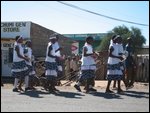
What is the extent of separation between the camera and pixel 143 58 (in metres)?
22.6

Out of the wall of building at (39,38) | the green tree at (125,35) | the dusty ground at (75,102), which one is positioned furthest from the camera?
the green tree at (125,35)

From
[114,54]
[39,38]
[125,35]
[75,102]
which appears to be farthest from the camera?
[125,35]

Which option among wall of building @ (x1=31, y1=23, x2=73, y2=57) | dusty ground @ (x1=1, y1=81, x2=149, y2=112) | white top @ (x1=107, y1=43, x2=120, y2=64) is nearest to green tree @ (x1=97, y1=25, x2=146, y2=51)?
wall of building @ (x1=31, y1=23, x2=73, y2=57)

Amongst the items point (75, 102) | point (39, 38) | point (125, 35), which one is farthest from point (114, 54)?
point (125, 35)

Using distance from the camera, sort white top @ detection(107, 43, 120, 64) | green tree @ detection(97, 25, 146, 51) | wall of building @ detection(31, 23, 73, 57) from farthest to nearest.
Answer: green tree @ detection(97, 25, 146, 51) → wall of building @ detection(31, 23, 73, 57) → white top @ detection(107, 43, 120, 64)

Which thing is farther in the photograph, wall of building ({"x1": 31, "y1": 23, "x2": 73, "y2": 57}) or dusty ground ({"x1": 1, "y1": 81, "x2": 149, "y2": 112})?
wall of building ({"x1": 31, "y1": 23, "x2": 73, "y2": 57})

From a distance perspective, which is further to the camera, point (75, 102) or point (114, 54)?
point (114, 54)

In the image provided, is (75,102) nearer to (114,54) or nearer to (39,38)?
(114,54)

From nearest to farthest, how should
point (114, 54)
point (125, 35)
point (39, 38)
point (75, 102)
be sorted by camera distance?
point (75, 102) < point (114, 54) < point (39, 38) < point (125, 35)

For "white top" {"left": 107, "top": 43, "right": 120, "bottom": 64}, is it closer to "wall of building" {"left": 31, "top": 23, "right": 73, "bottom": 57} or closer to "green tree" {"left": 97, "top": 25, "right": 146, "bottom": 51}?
"wall of building" {"left": 31, "top": 23, "right": 73, "bottom": 57}

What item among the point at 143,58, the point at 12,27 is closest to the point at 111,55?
the point at 143,58

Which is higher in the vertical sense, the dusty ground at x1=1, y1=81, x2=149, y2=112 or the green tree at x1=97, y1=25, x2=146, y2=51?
the green tree at x1=97, y1=25, x2=146, y2=51

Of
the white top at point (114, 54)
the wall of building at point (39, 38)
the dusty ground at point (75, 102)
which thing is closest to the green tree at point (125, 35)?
the wall of building at point (39, 38)

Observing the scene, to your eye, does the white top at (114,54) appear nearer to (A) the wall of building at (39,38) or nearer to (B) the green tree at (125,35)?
(A) the wall of building at (39,38)
